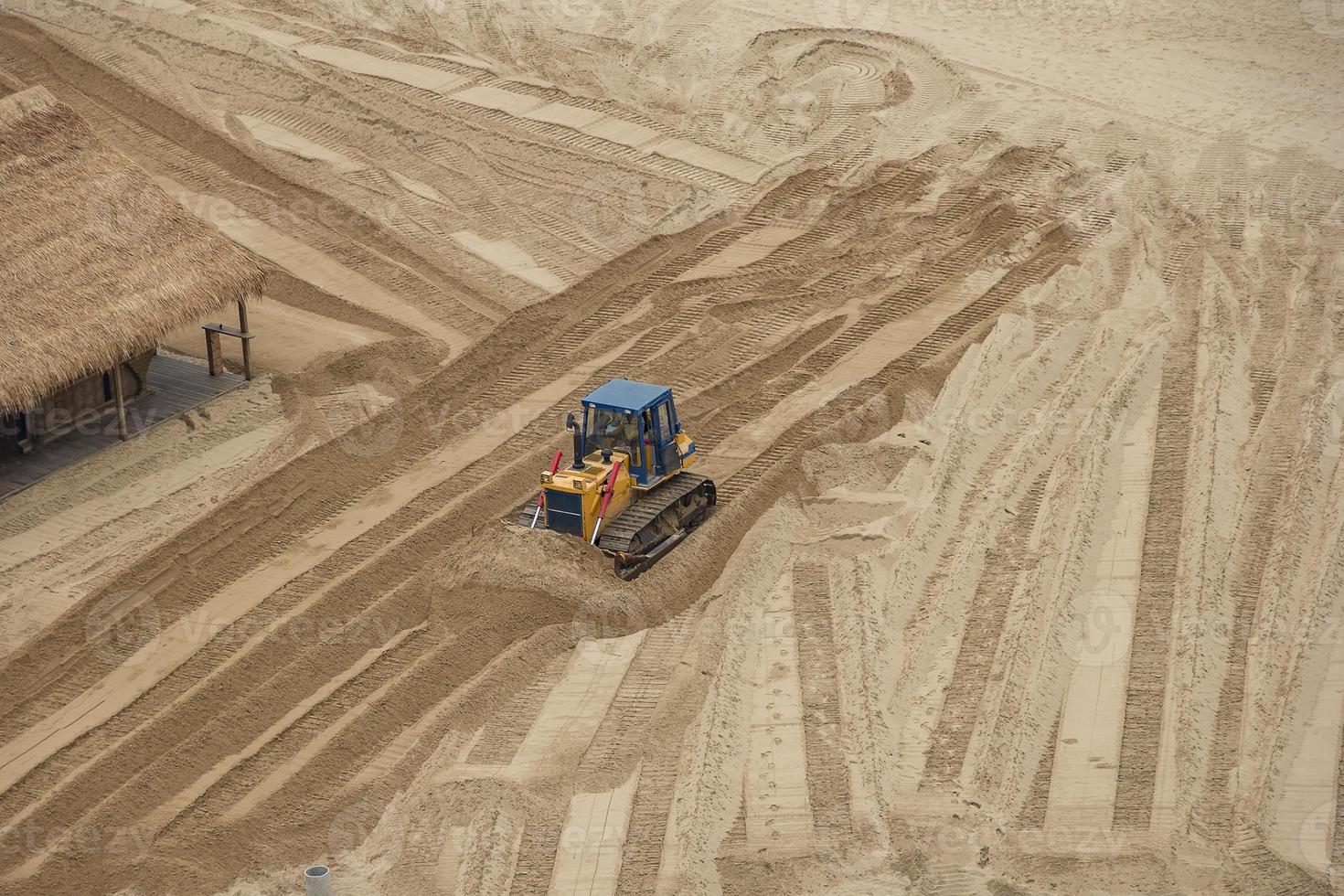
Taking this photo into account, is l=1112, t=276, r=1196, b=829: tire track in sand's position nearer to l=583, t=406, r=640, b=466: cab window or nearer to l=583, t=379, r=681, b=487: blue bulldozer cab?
l=583, t=379, r=681, b=487: blue bulldozer cab

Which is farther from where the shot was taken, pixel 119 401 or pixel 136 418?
pixel 136 418

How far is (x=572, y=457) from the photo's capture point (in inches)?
794

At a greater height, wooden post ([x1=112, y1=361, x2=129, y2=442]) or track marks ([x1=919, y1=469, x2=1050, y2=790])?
wooden post ([x1=112, y1=361, x2=129, y2=442])

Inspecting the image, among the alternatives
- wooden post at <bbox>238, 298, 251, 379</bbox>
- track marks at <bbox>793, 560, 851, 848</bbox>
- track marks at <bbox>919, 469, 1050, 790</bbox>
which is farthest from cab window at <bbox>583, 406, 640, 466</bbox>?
wooden post at <bbox>238, 298, 251, 379</bbox>

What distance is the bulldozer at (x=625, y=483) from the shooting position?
17.7 meters

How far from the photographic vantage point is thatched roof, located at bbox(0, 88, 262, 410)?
19.3 meters

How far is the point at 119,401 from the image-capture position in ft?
66.3

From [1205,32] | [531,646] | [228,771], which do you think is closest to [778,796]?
[531,646]

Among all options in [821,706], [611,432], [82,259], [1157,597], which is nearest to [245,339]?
[82,259]

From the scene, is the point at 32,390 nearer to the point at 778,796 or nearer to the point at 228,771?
the point at 228,771

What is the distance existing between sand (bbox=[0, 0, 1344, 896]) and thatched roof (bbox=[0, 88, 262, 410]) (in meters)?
1.36

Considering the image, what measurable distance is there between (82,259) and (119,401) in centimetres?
172

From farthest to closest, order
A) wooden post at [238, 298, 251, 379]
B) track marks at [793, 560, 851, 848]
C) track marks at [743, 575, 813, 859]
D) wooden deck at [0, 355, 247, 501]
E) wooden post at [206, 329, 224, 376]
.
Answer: wooden post at [206, 329, 224, 376], wooden post at [238, 298, 251, 379], wooden deck at [0, 355, 247, 501], track marks at [793, 560, 851, 848], track marks at [743, 575, 813, 859]

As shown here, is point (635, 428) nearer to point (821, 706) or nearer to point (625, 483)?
point (625, 483)
